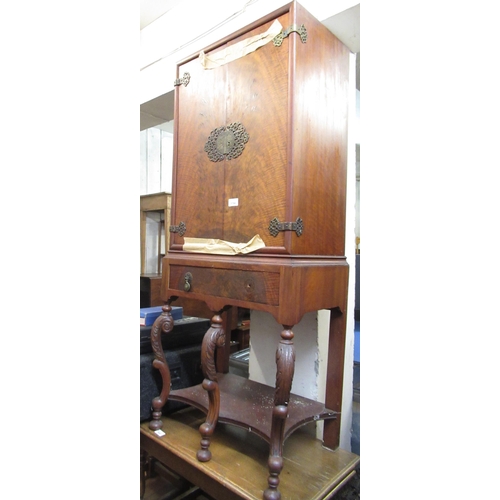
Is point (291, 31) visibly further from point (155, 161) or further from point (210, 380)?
point (155, 161)

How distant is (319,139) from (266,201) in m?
0.31

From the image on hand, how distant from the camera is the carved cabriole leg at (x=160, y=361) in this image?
1602 mm

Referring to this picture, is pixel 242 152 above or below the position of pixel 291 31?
below

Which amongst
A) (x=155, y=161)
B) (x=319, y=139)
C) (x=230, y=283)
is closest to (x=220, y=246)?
(x=230, y=283)

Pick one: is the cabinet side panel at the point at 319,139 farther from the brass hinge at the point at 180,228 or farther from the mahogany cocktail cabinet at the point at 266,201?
the brass hinge at the point at 180,228

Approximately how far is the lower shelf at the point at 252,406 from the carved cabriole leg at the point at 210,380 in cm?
4

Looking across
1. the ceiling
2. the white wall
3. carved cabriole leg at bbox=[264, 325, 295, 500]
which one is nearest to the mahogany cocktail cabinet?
carved cabriole leg at bbox=[264, 325, 295, 500]

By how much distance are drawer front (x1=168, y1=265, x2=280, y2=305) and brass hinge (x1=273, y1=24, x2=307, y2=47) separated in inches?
31.8

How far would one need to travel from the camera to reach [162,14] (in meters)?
2.32

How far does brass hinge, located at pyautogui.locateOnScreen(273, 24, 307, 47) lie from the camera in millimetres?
1217

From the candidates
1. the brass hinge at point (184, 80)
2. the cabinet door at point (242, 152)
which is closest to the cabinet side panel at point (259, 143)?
the cabinet door at point (242, 152)

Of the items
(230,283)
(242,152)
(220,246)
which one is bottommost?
(230,283)
